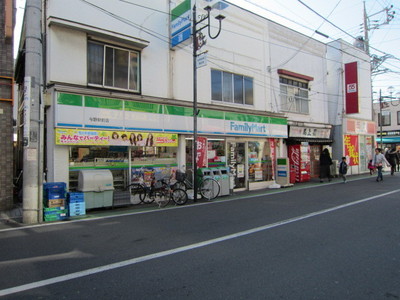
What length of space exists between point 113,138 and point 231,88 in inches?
271

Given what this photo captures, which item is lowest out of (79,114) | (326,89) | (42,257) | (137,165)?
(42,257)

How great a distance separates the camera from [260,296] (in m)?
3.39

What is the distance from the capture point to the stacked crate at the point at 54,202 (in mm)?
7586

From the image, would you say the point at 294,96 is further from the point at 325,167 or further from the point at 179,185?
the point at 179,185

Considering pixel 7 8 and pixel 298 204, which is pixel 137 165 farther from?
pixel 7 8

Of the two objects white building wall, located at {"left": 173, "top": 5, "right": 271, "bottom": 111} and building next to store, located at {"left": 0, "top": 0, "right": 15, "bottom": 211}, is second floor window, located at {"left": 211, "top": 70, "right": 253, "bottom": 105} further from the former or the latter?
building next to store, located at {"left": 0, "top": 0, "right": 15, "bottom": 211}

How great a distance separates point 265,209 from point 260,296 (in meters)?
5.58

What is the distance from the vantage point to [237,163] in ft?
46.2

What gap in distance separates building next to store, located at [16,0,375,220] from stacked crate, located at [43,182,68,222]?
1023 mm

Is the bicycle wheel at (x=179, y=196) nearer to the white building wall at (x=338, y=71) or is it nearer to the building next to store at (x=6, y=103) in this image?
the building next to store at (x=6, y=103)

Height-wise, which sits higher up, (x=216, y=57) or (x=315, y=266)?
(x=216, y=57)

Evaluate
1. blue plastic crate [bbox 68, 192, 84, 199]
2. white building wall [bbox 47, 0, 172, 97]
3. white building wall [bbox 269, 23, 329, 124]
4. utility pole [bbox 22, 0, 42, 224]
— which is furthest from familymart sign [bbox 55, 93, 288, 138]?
white building wall [bbox 269, 23, 329, 124]

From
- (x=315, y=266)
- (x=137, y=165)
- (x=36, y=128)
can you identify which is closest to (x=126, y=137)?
(x=137, y=165)

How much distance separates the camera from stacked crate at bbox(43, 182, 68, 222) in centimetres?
759
